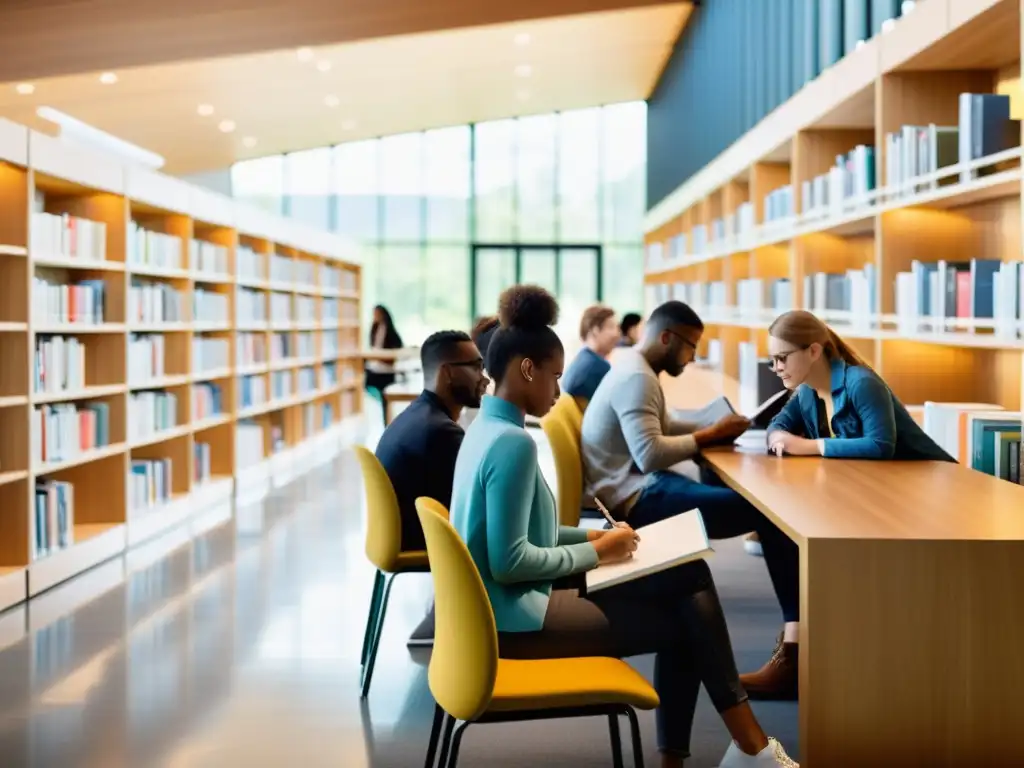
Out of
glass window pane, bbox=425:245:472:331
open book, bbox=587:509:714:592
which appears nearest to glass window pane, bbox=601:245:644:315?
glass window pane, bbox=425:245:472:331

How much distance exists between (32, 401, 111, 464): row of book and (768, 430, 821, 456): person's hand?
3.30 meters

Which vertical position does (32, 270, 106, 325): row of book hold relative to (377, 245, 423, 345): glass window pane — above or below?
below

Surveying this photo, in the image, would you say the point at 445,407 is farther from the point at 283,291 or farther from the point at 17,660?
the point at 283,291

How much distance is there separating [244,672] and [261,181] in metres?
16.0

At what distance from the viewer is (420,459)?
12.8 ft

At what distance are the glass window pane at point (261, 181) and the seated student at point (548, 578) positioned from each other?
17320 millimetres

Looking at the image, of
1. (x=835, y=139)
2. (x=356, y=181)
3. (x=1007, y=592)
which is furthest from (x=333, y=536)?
(x=356, y=181)

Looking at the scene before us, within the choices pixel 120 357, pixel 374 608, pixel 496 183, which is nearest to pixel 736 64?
pixel 120 357

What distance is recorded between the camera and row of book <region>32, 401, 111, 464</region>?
5.56 meters

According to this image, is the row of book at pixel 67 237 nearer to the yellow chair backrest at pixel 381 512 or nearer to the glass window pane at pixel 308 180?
the yellow chair backrest at pixel 381 512

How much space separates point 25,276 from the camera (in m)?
5.41

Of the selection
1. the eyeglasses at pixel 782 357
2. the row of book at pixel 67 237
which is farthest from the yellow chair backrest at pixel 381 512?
the row of book at pixel 67 237

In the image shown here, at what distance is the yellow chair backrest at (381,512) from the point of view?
3.78m

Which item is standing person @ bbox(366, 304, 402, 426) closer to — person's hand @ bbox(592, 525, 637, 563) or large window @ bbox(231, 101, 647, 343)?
large window @ bbox(231, 101, 647, 343)
